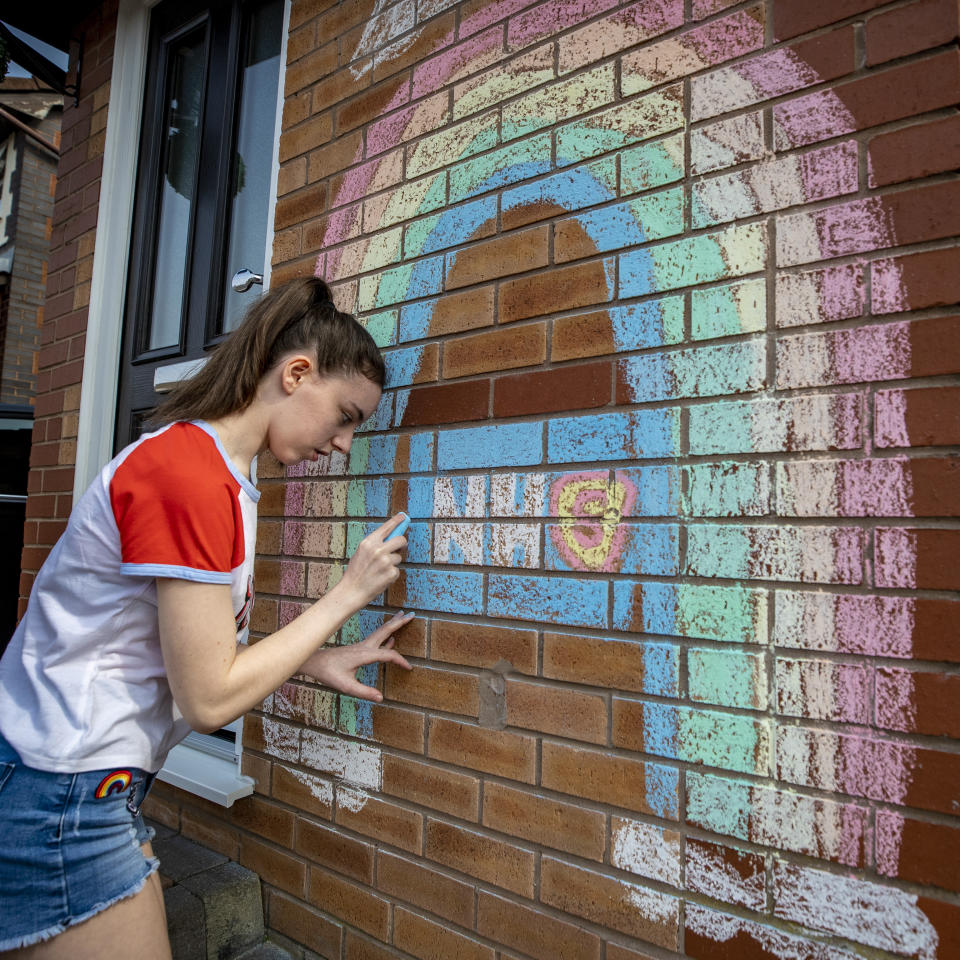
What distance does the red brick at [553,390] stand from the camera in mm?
1548

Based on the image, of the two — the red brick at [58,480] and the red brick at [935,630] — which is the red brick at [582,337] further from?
the red brick at [58,480]

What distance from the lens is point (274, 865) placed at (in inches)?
82.6

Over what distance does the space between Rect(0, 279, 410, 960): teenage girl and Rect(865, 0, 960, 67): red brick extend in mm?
1415

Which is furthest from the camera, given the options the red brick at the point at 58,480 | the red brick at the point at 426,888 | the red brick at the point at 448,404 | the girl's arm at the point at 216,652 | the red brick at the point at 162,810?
the red brick at the point at 58,480

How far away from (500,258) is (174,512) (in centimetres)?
97

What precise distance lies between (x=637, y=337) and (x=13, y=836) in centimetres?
150

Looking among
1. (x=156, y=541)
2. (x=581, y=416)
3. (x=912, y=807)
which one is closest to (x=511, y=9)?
(x=581, y=416)

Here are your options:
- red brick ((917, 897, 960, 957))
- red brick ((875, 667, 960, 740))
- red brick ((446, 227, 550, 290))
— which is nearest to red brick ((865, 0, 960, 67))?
red brick ((446, 227, 550, 290))

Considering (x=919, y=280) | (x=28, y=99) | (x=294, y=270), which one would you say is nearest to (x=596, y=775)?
(x=919, y=280)

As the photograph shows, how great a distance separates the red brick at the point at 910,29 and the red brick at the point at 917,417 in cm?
59

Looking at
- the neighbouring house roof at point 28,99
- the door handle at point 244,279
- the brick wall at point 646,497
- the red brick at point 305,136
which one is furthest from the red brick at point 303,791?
the neighbouring house roof at point 28,99

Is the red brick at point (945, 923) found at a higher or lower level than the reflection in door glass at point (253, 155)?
lower

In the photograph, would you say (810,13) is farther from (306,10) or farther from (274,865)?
(274,865)

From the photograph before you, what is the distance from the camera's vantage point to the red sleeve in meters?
1.27
